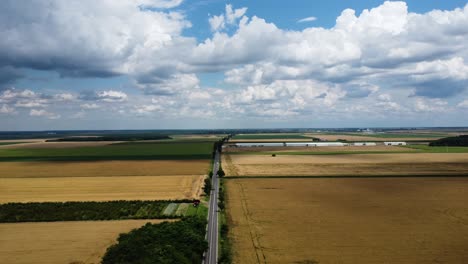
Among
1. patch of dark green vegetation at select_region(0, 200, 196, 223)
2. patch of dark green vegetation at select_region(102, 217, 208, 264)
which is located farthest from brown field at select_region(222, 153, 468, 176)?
patch of dark green vegetation at select_region(102, 217, 208, 264)

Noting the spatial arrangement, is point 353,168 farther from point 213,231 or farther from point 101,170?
point 213,231

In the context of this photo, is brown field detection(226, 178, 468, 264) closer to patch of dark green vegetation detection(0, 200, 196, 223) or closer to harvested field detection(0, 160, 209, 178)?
patch of dark green vegetation detection(0, 200, 196, 223)

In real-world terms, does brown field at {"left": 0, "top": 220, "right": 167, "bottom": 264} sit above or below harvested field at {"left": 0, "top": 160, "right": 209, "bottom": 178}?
below

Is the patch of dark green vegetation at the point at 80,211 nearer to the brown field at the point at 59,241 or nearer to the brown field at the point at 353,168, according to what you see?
the brown field at the point at 59,241

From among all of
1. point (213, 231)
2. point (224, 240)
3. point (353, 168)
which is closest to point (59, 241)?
point (213, 231)

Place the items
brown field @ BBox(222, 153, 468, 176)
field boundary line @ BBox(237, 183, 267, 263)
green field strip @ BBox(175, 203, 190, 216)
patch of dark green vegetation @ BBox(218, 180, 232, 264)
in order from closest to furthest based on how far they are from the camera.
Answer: patch of dark green vegetation @ BBox(218, 180, 232, 264) < field boundary line @ BBox(237, 183, 267, 263) < green field strip @ BBox(175, 203, 190, 216) < brown field @ BBox(222, 153, 468, 176)

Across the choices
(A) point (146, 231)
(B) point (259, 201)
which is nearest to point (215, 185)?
(B) point (259, 201)
